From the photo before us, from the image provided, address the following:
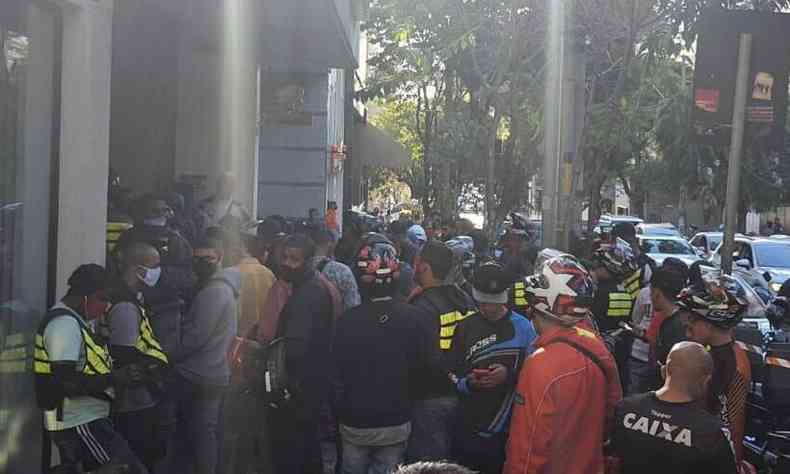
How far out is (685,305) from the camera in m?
5.80

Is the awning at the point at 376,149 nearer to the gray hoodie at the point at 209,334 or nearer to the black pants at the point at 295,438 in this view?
the gray hoodie at the point at 209,334

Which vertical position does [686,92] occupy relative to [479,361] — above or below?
above

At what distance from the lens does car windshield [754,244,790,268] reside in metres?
21.5

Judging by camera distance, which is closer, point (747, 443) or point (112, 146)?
point (747, 443)

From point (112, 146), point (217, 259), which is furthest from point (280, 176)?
point (217, 259)

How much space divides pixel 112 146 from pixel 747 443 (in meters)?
10.9

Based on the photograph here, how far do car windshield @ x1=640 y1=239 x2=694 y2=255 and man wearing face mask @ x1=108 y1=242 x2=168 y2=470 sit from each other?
2282 centimetres

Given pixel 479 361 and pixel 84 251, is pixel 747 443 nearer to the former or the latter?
pixel 479 361

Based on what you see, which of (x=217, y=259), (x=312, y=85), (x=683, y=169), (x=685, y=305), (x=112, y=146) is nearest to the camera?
A: (x=685, y=305)

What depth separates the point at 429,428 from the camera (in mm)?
6367

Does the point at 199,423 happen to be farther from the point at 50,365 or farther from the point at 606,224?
the point at 606,224

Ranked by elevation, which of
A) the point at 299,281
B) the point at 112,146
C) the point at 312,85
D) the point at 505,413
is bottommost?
the point at 505,413

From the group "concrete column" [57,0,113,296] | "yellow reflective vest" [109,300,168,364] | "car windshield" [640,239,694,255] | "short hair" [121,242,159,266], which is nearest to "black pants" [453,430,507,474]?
"yellow reflective vest" [109,300,168,364]

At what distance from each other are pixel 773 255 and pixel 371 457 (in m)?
17.4
